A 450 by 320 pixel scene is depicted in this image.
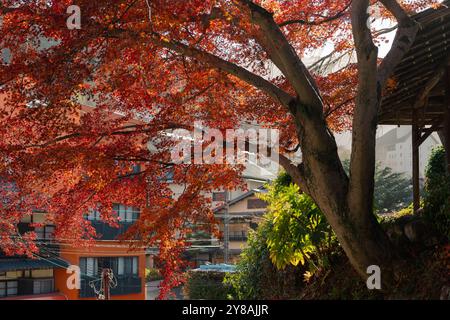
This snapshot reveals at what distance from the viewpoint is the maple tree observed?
8508 mm

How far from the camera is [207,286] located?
17.5 m

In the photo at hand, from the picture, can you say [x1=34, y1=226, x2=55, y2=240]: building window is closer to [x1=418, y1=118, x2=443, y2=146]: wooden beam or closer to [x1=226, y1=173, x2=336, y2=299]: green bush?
[x1=226, y1=173, x2=336, y2=299]: green bush

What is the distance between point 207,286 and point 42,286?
13.0 metres

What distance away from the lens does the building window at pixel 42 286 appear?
26.8m

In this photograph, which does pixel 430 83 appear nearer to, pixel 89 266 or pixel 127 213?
pixel 89 266

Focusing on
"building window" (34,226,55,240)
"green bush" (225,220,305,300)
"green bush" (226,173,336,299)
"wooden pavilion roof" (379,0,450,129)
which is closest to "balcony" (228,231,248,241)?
"building window" (34,226,55,240)

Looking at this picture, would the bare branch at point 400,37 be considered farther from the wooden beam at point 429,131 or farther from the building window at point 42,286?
the building window at point 42,286

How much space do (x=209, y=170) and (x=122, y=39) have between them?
3.56 meters

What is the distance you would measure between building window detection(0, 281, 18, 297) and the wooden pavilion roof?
1934 cm

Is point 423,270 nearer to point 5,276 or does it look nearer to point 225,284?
point 225,284

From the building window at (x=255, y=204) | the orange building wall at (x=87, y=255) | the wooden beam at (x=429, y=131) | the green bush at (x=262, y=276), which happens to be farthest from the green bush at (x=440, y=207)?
the building window at (x=255, y=204)

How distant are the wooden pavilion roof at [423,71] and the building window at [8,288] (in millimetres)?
19338

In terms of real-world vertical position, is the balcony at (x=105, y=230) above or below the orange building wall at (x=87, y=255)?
above
